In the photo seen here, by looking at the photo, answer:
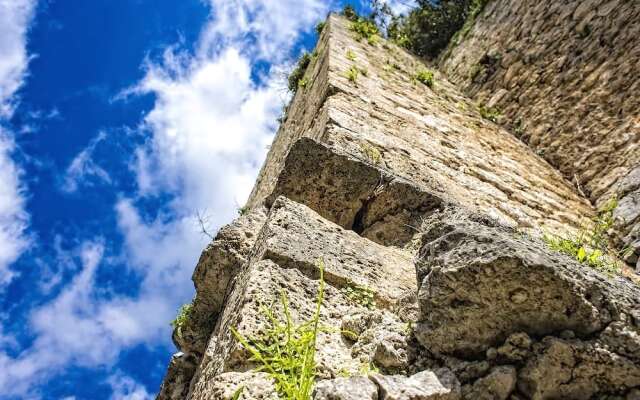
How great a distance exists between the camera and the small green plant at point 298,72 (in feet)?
22.5

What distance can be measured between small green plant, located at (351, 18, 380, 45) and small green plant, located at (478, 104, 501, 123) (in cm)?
157

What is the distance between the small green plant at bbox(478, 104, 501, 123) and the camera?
588 cm

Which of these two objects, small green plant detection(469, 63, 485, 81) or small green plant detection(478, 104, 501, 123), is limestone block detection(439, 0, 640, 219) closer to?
small green plant detection(478, 104, 501, 123)

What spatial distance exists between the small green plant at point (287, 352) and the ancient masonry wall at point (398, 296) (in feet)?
0.12

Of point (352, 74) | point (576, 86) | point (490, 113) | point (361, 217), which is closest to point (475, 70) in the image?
point (490, 113)

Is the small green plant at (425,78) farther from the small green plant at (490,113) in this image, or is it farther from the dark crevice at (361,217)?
the dark crevice at (361,217)

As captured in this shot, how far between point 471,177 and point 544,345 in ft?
8.90

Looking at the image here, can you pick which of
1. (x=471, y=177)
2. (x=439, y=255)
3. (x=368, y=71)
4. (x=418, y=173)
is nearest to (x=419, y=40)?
(x=368, y=71)

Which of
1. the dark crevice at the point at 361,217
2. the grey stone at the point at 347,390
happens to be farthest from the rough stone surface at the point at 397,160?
the grey stone at the point at 347,390

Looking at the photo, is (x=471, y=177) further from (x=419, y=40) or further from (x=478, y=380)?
(x=419, y=40)

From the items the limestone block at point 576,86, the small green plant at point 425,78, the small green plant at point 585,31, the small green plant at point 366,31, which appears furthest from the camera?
the small green plant at point 366,31

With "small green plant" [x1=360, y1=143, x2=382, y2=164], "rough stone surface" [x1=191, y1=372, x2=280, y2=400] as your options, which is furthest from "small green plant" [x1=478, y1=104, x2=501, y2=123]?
"rough stone surface" [x1=191, y1=372, x2=280, y2=400]

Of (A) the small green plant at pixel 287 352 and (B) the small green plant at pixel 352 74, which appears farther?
(B) the small green plant at pixel 352 74

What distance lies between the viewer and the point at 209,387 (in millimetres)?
1471
